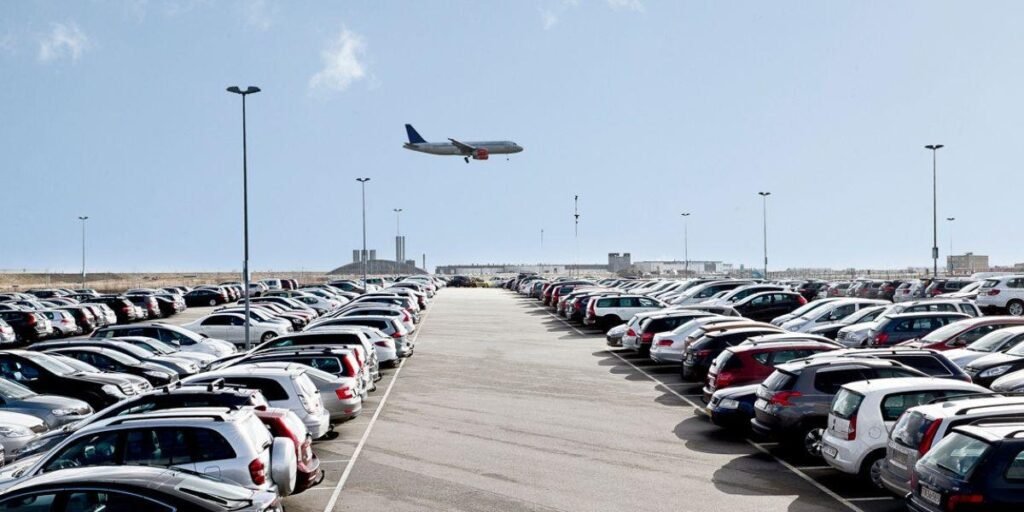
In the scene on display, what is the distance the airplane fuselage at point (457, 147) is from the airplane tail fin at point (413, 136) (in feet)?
7.51

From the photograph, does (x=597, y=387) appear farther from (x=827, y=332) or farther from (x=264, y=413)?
(x=264, y=413)

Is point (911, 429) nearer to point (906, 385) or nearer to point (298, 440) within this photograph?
point (906, 385)

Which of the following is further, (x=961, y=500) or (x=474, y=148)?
(x=474, y=148)

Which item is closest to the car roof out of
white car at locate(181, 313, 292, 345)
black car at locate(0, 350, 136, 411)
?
black car at locate(0, 350, 136, 411)

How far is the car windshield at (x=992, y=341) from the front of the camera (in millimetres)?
20389

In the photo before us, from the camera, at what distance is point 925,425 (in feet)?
34.3

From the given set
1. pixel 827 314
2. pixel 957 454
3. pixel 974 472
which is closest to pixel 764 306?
pixel 827 314

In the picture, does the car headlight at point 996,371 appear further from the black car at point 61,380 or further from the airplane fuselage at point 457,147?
the airplane fuselage at point 457,147

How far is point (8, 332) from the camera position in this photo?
32.7m

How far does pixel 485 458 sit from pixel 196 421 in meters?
5.05

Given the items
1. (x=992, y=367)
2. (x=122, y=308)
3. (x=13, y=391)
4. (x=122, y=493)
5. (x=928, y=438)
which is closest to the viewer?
(x=122, y=493)

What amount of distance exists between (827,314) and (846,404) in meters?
17.5

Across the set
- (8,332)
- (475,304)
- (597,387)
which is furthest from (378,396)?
(475,304)

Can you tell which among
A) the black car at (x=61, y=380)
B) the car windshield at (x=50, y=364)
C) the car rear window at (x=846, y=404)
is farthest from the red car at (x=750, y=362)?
the car windshield at (x=50, y=364)
